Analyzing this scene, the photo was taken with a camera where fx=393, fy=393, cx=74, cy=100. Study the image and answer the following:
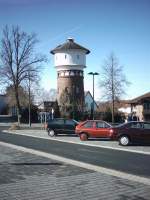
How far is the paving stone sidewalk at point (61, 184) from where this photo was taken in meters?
9.79

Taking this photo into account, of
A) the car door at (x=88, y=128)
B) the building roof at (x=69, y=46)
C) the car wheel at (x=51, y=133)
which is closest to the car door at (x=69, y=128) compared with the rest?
the car wheel at (x=51, y=133)

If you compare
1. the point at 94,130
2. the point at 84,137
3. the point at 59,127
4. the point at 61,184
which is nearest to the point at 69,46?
the point at 59,127

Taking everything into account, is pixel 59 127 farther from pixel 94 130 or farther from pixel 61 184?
pixel 61 184

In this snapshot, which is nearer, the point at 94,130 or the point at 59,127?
the point at 94,130

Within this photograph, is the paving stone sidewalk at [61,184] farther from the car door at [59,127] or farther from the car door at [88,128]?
the car door at [59,127]

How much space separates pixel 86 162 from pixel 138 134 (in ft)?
31.9

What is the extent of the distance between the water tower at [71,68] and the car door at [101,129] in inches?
1700

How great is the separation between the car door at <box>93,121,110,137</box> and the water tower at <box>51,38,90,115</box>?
1700 inches

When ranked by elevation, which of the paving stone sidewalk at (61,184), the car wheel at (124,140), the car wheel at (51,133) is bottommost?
the paving stone sidewalk at (61,184)

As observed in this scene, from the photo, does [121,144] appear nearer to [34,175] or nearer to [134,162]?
[134,162]

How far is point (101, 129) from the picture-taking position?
3023cm

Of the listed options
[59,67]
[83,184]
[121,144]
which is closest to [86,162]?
[83,184]

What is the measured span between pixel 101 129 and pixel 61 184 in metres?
19.1

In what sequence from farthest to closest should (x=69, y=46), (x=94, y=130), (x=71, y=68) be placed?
(x=69, y=46), (x=71, y=68), (x=94, y=130)
